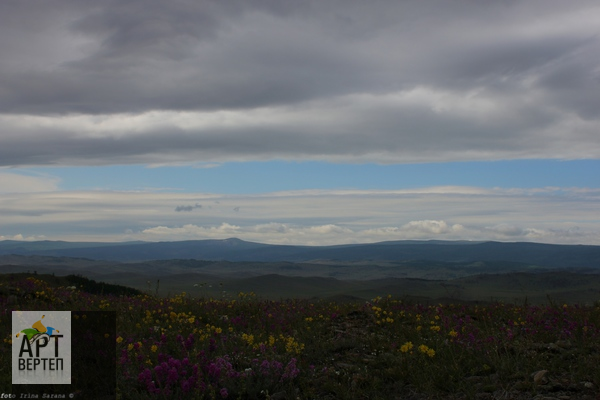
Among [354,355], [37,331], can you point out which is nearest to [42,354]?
[37,331]

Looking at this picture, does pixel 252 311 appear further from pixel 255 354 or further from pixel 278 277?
pixel 278 277

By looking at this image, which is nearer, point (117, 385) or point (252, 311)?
point (117, 385)

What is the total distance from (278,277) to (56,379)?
100 meters

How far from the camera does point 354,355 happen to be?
777 cm

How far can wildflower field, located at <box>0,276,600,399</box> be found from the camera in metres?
6.12

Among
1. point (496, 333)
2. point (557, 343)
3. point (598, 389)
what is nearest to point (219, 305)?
point (496, 333)

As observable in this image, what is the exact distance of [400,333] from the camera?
9000 millimetres

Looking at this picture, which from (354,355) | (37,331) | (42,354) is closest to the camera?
(42,354)

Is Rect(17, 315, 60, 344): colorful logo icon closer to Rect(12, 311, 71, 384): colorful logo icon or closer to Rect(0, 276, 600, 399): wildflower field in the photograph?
Rect(12, 311, 71, 384): colorful logo icon

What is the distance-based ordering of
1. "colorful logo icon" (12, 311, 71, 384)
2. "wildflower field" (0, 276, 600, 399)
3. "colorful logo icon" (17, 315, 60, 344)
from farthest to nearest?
"colorful logo icon" (17, 315, 60, 344) < "colorful logo icon" (12, 311, 71, 384) < "wildflower field" (0, 276, 600, 399)

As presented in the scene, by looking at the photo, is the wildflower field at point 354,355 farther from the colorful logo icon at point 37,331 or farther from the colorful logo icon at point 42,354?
the colorful logo icon at point 37,331

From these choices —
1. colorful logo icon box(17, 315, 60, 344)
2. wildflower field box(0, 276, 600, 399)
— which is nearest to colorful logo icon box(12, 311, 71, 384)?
colorful logo icon box(17, 315, 60, 344)

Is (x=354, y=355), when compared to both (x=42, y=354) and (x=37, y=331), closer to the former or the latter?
(x=42, y=354)

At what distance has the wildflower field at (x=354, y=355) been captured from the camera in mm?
6117
